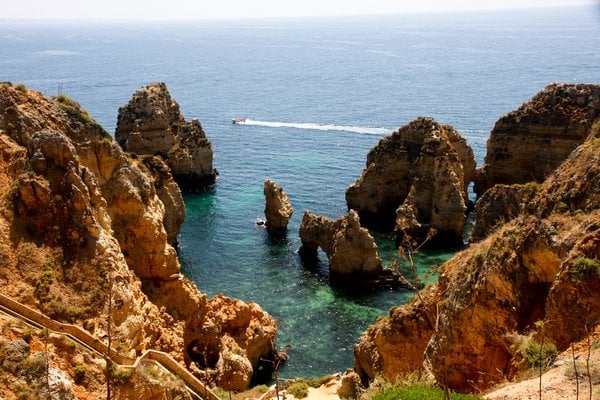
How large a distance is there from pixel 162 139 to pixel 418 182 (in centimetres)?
3628

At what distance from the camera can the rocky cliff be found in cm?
2311

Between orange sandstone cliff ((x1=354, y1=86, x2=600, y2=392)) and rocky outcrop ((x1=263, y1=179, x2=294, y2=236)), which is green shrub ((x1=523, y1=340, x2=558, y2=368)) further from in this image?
rocky outcrop ((x1=263, y1=179, x2=294, y2=236))

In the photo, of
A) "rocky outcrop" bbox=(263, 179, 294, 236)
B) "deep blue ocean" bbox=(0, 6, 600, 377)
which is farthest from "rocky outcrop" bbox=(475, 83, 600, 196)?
"rocky outcrop" bbox=(263, 179, 294, 236)

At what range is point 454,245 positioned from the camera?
57656 mm

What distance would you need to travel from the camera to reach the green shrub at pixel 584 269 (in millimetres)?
17016

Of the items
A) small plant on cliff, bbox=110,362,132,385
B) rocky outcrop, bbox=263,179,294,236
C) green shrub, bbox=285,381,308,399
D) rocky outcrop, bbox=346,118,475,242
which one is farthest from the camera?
rocky outcrop, bbox=263,179,294,236

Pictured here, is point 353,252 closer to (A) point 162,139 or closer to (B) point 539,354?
(B) point 539,354

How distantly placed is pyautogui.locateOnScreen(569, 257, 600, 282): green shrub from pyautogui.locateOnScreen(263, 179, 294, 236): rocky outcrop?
4413 centimetres

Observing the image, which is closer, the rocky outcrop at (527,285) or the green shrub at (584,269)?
the green shrub at (584,269)

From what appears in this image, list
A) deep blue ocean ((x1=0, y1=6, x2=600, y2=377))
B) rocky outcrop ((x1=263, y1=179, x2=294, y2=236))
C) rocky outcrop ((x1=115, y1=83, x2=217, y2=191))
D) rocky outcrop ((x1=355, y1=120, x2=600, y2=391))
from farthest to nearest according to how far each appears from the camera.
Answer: rocky outcrop ((x1=115, y1=83, x2=217, y2=191))
rocky outcrop ((x1=263, y1=179, x2=294, y2=236))
deep blue ocean ((x1=0, y1=6, x2=600, y2=377))
rocky outcrop ((x1=355, y1=120, x2=600, y2=391))

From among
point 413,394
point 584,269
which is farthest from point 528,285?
point 413,394

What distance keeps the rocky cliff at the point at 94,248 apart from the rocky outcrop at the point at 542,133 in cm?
4060

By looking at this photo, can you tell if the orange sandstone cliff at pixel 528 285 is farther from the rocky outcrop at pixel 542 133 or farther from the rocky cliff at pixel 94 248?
the rocky outcrop at pixel 542 133

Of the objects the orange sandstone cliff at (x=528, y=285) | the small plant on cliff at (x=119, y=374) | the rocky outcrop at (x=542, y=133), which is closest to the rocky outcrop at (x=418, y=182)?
the rocky outcrop at (x=542, y=133)
